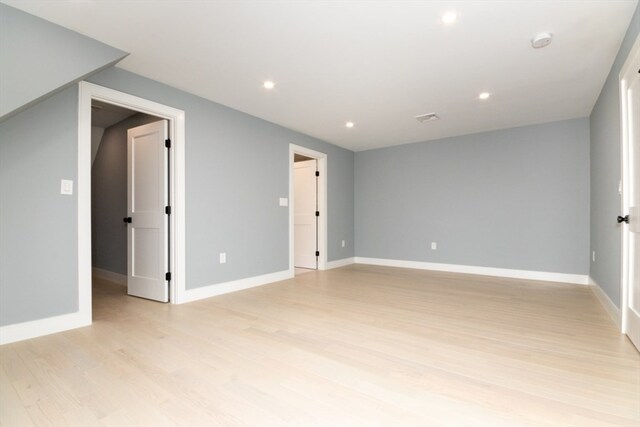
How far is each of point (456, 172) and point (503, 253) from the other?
1530 millimetres

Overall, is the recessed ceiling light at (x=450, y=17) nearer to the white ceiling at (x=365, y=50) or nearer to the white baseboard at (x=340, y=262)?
the white ceiling at (x=365, y=50)

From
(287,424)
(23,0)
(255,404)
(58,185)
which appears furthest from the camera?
(58,185)

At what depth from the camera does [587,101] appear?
149 inches

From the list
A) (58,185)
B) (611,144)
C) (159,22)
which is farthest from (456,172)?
(58,185)

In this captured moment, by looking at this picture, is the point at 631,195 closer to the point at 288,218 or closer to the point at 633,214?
the point at 633,214

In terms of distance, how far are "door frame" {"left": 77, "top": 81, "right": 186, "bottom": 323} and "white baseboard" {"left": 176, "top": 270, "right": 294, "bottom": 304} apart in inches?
3.6

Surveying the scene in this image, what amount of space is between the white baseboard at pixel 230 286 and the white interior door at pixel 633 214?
12.3 feet

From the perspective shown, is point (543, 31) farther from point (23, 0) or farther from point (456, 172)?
point (23, 0)

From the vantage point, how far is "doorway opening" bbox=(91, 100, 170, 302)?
346cm

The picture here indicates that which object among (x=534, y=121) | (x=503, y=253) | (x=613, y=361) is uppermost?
(x=534, y=121)

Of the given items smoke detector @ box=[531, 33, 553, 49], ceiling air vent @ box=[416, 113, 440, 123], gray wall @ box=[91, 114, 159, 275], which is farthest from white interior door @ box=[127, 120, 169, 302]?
smoke detector @ box=[531, 33, 553, 49]

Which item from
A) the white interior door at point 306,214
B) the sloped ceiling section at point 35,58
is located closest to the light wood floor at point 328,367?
the sloped ceiling section at point 35,58

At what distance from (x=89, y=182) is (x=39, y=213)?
0.44 metres

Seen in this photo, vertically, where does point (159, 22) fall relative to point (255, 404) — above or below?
above
